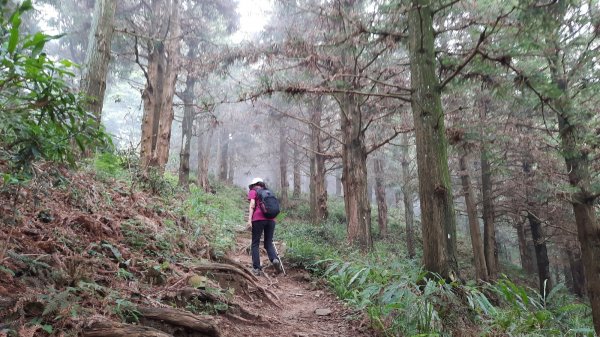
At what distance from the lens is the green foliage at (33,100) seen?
1935mm

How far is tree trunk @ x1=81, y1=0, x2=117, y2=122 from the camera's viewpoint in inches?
251

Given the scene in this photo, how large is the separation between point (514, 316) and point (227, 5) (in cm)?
1600

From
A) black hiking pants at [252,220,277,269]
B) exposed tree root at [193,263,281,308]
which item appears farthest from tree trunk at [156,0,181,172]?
exposed tree root at [193,263,281,308]

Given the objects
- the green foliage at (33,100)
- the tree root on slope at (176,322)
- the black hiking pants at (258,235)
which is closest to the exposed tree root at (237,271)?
the black hiking pants at (258,235)

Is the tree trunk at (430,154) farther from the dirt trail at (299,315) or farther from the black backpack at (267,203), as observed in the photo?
the black backpack at (267,203)

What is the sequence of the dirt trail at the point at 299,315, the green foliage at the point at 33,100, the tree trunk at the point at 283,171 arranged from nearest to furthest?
the green foliage at the point at 33,100, the dirt trail at the point at 299,315, the tree trunk at the point at 283,171

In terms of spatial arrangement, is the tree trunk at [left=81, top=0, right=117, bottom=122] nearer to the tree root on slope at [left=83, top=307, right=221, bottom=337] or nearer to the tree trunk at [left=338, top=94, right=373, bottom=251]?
the tree root on slope at [left=83, top=307, right=221, bottom=337]

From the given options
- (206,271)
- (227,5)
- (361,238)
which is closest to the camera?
(206,271)

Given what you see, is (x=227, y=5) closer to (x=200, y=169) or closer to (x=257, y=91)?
(x=200, y=169)

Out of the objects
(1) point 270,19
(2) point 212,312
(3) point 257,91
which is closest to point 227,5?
(1) point 270,19

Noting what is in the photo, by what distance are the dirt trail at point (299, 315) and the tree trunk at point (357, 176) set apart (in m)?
3.14

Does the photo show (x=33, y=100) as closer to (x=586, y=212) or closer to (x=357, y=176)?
(x=357, y=176)

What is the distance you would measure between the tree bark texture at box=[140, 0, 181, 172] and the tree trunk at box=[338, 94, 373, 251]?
17.6 feet

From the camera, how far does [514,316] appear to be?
4109 mm
